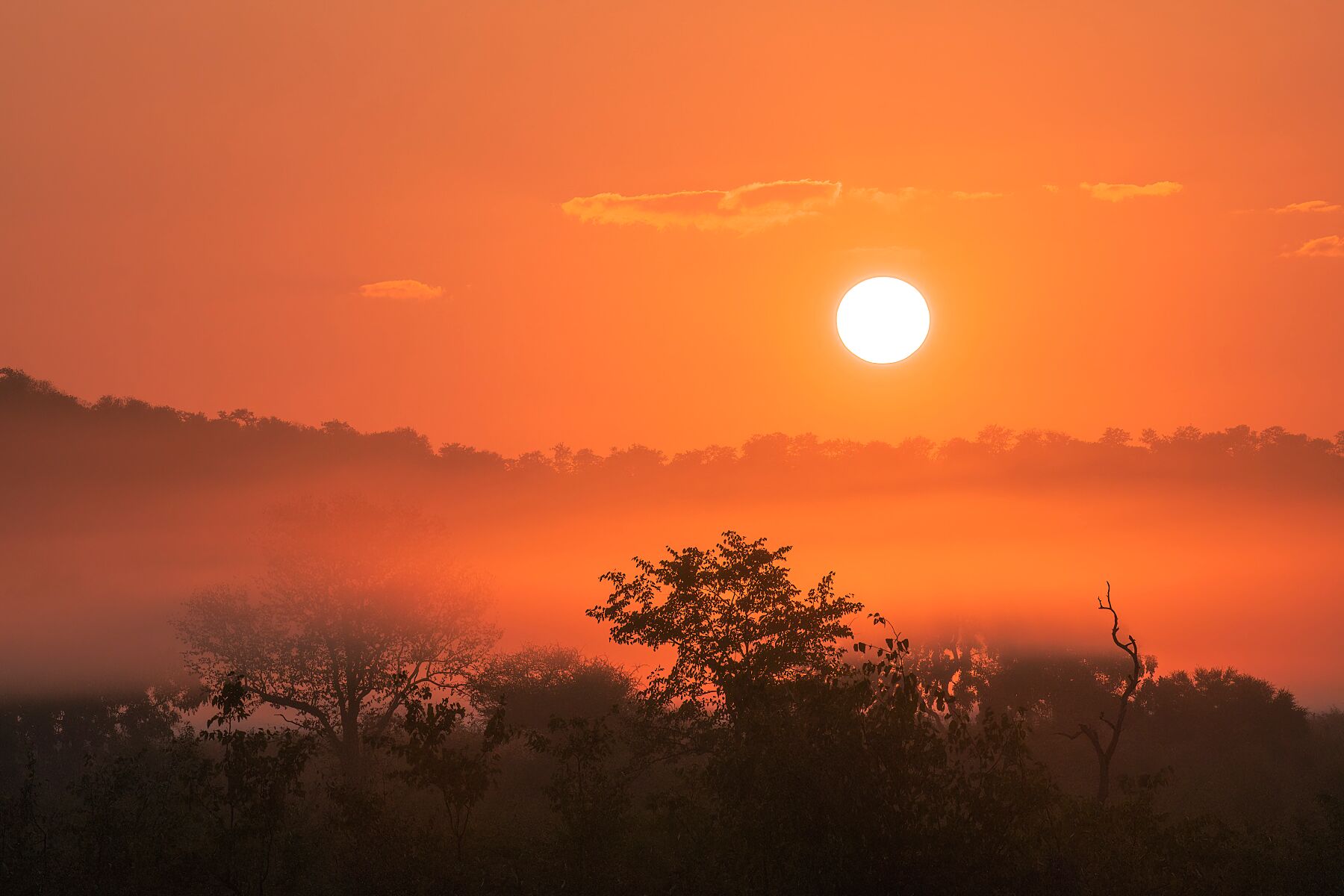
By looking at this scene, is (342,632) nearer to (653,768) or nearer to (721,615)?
(653,768)

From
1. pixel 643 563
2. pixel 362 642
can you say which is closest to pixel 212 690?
pixel 362 642

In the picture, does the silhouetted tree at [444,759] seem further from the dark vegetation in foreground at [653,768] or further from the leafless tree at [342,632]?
the leafless tree at [342,632]

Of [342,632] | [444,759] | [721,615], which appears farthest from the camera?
[342,632]

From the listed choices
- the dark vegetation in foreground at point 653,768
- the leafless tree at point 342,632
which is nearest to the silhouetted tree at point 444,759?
the dark vegetation in foreground at point 653,768

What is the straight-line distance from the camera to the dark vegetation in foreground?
3466cm

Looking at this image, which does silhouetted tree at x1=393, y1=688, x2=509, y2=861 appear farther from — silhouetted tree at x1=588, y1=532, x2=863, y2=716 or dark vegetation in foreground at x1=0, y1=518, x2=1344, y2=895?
silhouetted tree at x1=588, y1=532, x2=863, y2=716

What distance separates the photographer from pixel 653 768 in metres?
88.8

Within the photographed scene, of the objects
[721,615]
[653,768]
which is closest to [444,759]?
[721,615]

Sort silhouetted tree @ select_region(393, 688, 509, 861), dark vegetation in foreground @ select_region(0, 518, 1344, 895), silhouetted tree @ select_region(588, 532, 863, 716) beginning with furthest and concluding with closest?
silhouetted tree @ select_region(588, 532, 863, 716)
silhouetted tree @ select_region(393, 688, 509, 861)
dark vegetation in foreground @ select_region(0, 518, 1344, 895)

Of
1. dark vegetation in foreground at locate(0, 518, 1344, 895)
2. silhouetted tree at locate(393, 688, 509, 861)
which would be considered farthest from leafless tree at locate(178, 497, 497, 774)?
silhouetted tree at locate(393, 688, 509, 861)

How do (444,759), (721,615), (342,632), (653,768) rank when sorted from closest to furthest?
(444,759), (721,615), (342,632), (653,768)

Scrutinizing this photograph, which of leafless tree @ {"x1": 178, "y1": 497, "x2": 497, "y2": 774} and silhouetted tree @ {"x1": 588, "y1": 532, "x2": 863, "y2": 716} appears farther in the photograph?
leafless tree @ {"x1": 178, "y1": 497, "x2": 497, "y2": 774}

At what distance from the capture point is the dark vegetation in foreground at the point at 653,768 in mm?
34656

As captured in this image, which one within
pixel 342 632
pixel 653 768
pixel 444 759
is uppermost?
pixel 342 632
